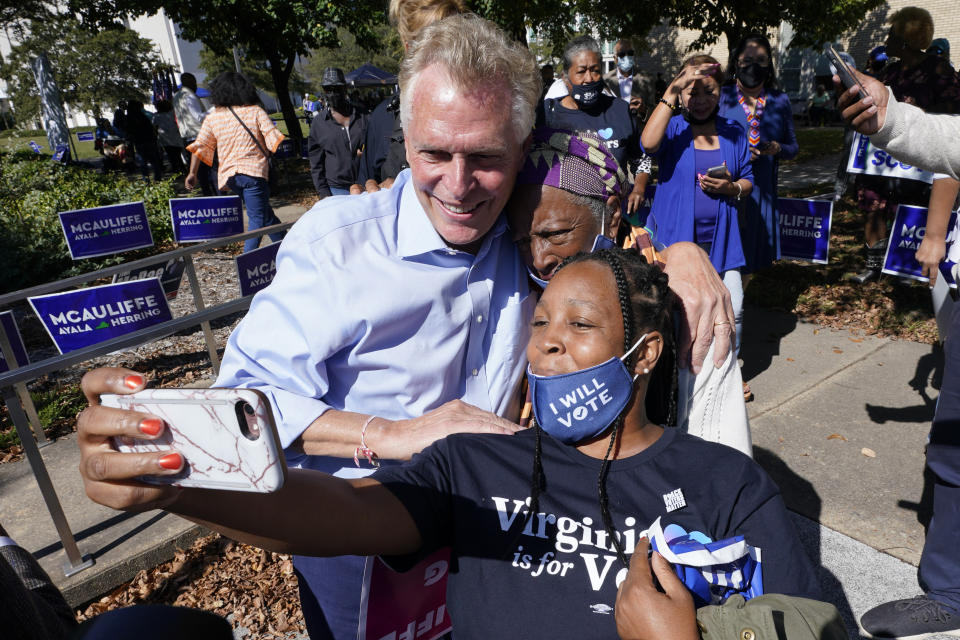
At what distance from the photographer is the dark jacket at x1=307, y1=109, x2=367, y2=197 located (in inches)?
305

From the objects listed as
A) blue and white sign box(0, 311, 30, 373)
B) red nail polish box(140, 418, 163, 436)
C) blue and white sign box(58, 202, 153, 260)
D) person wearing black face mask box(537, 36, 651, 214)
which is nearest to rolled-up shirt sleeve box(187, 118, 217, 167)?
blue and white sign box(58, 202, 153, 260)

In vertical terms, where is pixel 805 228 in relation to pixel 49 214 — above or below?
below

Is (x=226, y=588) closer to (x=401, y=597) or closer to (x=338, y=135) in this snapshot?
(x=401, y=597)

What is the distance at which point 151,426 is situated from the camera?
0.93 meters

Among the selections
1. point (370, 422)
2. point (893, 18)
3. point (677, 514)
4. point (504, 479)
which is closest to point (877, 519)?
point (677, 514)

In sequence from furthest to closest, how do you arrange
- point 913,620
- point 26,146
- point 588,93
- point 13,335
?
point 26,146, point 588,93, point 13,335, point 913,620

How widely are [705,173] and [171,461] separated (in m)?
4.43

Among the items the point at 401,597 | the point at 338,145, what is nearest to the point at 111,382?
the point at 401,597

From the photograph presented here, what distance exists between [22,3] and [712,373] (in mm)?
22404

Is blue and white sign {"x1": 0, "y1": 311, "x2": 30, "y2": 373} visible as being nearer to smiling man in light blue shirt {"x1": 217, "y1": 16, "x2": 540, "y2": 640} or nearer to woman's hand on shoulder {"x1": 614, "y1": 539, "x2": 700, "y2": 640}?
smiling man in light blue shirt {"x1": 217, "y1": 16, "x2": 540, "y2": 640}

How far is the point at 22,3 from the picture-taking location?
58.2 feet

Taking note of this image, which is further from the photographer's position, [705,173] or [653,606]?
[705,173]

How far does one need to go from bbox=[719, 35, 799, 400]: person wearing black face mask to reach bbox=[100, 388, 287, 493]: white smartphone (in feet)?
15.3

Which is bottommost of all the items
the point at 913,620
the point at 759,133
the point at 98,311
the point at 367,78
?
the point at 913,620
